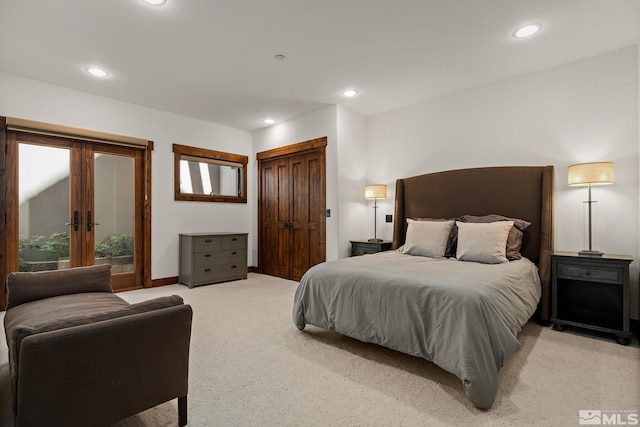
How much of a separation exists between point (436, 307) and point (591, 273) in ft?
5.84

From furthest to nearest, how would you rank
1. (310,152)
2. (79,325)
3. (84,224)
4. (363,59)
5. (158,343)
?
1. (310,152)
2. (84,224)
3. (363,59)
4. (158,343)
5. (79,325)

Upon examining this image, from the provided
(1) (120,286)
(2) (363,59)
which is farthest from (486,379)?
(1) (120,286)

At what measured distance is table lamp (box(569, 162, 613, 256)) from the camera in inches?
110

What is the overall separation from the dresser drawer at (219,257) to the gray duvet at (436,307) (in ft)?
8.03

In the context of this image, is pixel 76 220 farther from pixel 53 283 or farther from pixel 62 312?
pixel 62 312

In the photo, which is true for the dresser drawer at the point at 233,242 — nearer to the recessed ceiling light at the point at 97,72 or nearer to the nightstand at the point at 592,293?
the recessed ceiling light at the point at 97,72

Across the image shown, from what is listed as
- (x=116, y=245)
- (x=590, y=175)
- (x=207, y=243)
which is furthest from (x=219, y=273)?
(x=590, y=175)

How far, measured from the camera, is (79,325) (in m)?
1.27

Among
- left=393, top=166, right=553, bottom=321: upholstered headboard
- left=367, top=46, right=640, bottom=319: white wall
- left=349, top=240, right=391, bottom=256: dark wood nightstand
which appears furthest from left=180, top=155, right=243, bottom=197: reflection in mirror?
left=367, top=46, right=640, bottom=319: white wall

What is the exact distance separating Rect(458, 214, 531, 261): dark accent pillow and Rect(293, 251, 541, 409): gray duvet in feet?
0.54

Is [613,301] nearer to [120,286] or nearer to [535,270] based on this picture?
[535,270]

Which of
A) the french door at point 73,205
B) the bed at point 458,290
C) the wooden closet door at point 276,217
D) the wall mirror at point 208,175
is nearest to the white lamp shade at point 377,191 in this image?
the bed at point 458,290

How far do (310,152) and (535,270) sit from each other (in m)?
3.27

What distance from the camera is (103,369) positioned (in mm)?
1298
